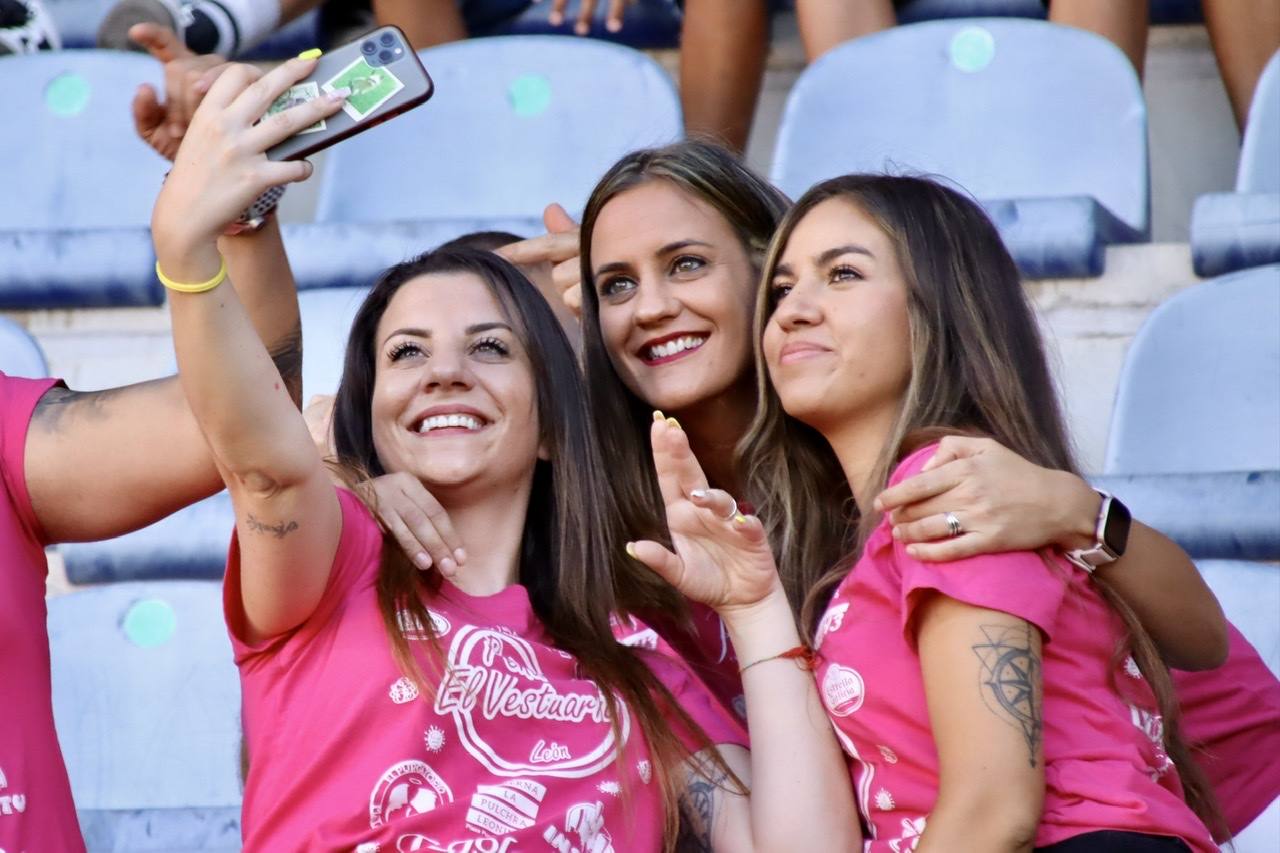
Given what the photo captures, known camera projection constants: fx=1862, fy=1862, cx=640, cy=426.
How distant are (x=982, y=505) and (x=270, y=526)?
61 centimetres

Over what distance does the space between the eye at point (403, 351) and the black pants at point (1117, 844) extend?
0.86 metres

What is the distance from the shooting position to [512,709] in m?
1.77

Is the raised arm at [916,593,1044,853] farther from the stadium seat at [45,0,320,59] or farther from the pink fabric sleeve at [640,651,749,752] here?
the stadium seat at [45,0,320,59]

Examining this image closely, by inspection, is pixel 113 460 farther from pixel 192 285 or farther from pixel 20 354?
pixel 20 354

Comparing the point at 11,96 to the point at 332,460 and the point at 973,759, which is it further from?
the point at 973,759

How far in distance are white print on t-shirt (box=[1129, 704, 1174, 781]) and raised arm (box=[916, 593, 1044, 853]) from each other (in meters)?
0.14

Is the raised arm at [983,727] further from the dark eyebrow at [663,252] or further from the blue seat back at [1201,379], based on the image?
the blue seat back at [1201,379]

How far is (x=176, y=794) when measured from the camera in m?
2.42

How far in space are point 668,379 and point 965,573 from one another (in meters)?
0.73

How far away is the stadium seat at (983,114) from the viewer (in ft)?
10.1

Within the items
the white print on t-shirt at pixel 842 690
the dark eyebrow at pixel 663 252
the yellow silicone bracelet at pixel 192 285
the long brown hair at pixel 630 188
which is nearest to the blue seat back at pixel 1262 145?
the long brown hair at pixel 630 188

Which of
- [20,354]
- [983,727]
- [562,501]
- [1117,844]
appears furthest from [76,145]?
[1117,844]

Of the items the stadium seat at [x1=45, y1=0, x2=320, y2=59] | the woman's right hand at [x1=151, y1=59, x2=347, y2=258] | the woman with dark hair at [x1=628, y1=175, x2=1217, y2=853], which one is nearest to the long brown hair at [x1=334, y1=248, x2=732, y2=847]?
the woman with dark hair at [x1=628, y1=175, x2=1217, y2=853]

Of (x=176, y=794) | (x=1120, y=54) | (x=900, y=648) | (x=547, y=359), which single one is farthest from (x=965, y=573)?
(x=1120, y=54)
